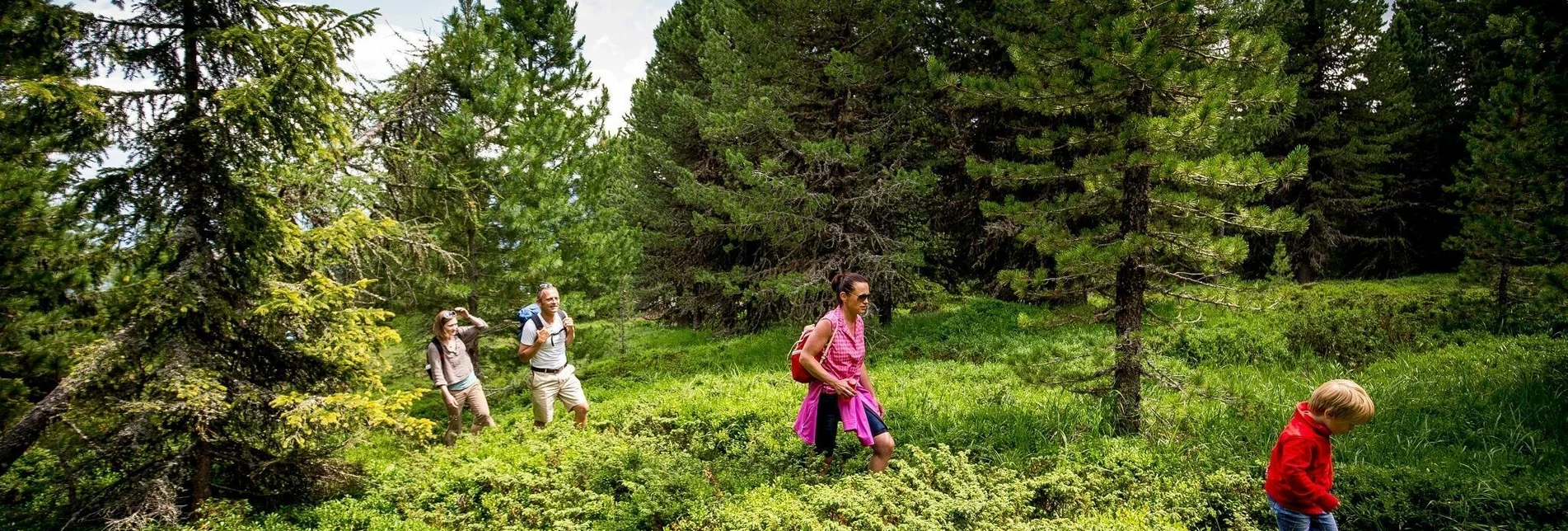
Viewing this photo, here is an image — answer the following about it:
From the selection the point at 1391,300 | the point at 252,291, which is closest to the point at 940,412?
the point at 252,291

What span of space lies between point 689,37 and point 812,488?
17.8 metres

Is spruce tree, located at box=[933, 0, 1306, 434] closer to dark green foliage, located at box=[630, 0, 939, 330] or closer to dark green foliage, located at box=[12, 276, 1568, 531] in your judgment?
dark green foliage, located at box=[12, 276, 1568, 531]

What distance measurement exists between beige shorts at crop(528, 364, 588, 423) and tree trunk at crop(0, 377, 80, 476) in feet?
13.1

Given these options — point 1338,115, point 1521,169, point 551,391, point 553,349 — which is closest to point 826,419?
point 553,349

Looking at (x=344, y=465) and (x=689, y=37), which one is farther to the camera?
(x=689, y=37)

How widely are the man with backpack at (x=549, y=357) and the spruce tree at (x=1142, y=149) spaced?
17.3 feet

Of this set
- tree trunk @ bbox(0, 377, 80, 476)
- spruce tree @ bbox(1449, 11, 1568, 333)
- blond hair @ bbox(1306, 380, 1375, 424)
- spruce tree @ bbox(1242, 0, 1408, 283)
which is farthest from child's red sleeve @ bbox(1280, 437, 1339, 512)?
spruce tree @ bbox(1242, 0, 1408, 283)

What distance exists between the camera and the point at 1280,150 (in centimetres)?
2450

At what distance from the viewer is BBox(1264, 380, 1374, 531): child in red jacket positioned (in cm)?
381

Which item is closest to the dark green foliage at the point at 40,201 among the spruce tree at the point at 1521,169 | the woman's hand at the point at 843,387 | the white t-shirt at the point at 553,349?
the white t-shirt at the point at 553,349

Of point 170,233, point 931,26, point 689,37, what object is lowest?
point 170,233

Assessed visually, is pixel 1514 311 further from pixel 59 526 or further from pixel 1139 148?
pixel 59 526

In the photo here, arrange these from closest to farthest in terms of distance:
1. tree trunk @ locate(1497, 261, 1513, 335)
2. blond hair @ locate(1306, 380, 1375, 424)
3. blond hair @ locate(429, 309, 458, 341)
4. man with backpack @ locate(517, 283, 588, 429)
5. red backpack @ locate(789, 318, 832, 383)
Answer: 1. blond hair @ locate(1306, 380, 1375, 424)
2. red backpack @ locate(789, 318, 832, 383)
3. blond hair @ locate(429, 309, 458, 341)
4. man with backpack @ locate(517, 283, 588, 429)
5. tree trunk @ locate(1497, 261, 1513, 335)

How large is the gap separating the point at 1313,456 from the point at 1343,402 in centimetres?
42
